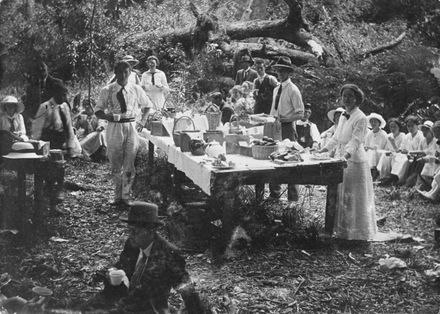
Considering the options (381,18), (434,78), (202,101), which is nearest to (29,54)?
(202,101)

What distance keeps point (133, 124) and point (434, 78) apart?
262 centimetres

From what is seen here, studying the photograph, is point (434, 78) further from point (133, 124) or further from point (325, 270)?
point (133, 124)

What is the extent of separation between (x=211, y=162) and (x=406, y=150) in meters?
1.88

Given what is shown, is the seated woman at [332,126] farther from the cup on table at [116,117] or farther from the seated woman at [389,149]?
the cup on table at [116,117]

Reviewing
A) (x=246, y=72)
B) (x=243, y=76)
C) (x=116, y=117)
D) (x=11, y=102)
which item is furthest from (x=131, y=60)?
(x=243, y=76)

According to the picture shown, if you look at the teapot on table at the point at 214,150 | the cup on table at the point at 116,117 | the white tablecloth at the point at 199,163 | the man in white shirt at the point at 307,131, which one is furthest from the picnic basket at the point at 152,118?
the man in white shirt at the point at 307,131

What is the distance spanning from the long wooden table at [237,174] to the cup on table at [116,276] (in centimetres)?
160

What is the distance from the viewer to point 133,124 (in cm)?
613

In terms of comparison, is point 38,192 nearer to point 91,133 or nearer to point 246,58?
point 91,133

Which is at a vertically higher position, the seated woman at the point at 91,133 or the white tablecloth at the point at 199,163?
the seated woman at the point at 91,133

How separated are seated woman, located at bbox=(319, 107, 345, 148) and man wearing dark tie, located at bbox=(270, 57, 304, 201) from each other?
0.36 metres

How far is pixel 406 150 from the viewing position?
6.71 meters

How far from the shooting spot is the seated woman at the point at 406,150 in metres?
6.26

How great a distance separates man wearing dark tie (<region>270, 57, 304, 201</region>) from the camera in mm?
6914
